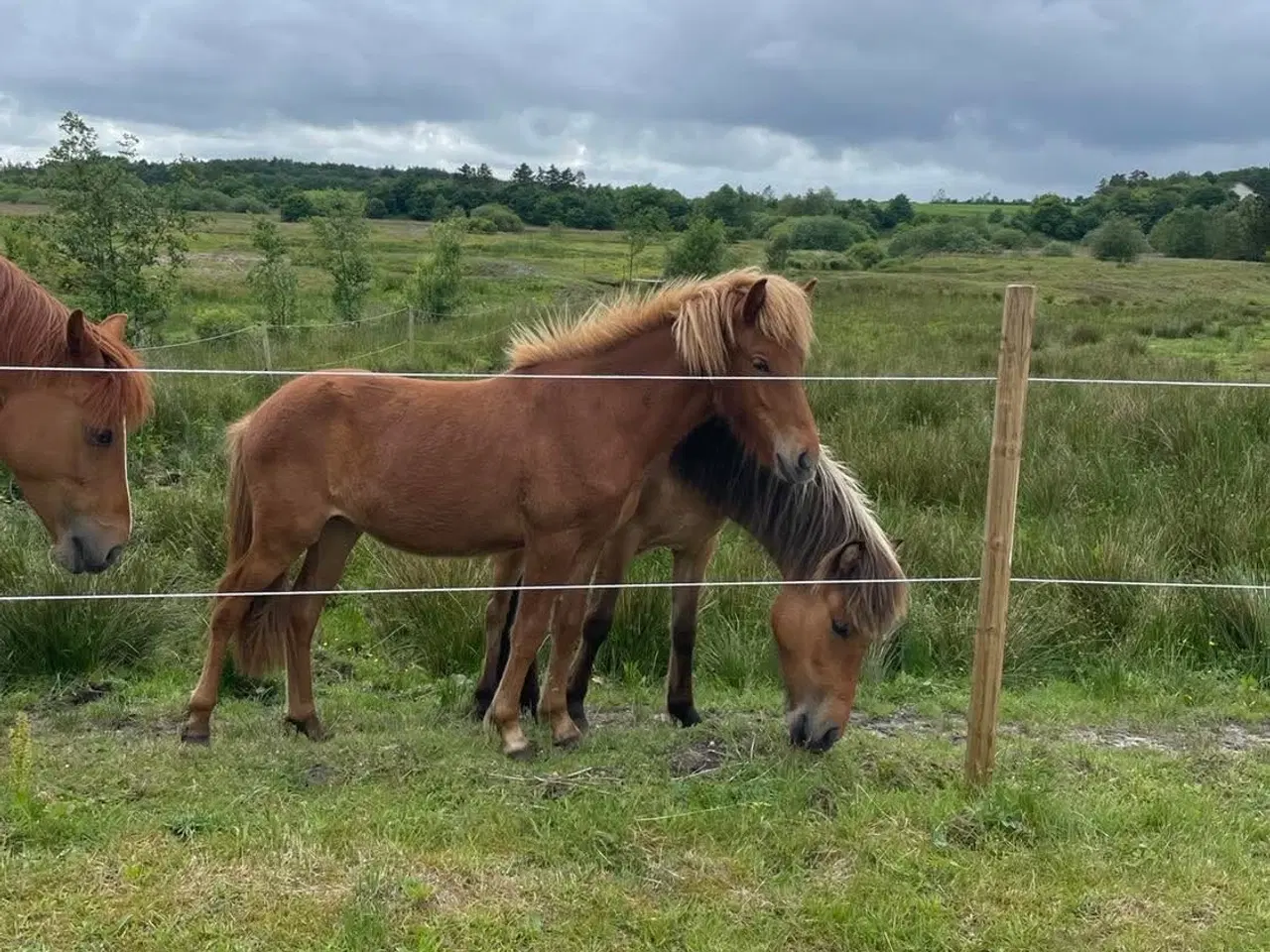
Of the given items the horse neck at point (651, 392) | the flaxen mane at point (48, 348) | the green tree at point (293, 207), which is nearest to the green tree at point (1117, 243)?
the green tree at point (293, 207)

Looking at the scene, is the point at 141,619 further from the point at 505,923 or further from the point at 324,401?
the point at 505,923

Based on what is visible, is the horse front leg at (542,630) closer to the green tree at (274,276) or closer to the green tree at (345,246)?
the green tree at (274,276)

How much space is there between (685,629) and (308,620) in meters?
1.76

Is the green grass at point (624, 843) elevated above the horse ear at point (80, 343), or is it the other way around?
the horse ear at point (80, 343)

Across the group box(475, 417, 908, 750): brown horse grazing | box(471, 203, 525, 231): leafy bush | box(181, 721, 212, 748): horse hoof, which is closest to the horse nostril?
box(475, 417, 908, 750): brown horse grazing

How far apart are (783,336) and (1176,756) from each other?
2540 mm

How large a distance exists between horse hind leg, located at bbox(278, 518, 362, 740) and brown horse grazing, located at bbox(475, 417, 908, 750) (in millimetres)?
764

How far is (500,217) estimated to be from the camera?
230 ft

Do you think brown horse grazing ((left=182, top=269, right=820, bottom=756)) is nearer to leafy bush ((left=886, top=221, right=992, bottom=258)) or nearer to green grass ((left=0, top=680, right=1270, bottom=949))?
green grass ((left=0, top=680, right=1270, bottom=949))

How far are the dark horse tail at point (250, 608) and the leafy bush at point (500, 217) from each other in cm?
6515

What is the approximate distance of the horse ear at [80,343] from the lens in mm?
3721

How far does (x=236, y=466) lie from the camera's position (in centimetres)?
447

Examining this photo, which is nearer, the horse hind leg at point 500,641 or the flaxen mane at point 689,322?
the flaxen mane at point 689,322

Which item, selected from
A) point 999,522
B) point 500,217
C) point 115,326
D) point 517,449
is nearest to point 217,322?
point 115,326
